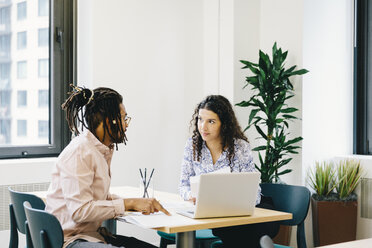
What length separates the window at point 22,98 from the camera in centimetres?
403

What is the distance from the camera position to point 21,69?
13.2 ft

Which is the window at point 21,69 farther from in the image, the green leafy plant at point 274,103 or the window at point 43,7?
the green leafy plant at point 274,103

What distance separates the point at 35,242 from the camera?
202cm

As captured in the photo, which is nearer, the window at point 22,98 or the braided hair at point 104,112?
the braided hair at point 104,112

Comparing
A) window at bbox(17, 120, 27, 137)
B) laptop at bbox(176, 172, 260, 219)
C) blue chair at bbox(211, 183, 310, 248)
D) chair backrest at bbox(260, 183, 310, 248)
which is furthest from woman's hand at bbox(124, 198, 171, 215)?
window at bbox(17, 120, 27, 137)

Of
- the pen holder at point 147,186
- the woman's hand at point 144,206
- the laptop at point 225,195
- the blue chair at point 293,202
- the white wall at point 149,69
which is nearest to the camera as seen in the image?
the laptop at point 225,195

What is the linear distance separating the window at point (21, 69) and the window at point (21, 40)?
119mm

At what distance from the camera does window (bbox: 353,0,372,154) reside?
4.27 meters

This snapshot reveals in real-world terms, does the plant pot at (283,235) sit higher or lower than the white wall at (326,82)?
lower

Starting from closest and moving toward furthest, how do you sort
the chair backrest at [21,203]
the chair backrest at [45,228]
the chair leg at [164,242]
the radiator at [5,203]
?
the chair backrest at [45,228]
the chair backrest at [21,203]
the chair leg at [164,242]
the radiator at [5,203]

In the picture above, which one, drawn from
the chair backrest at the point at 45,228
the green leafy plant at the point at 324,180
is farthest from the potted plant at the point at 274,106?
the chair backrest at the point at 45,228

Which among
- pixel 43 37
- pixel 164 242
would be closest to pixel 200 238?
pixel 164 242

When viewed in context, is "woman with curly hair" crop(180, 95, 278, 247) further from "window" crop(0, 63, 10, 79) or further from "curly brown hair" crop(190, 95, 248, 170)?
"window" crop(0, 63, 10, 79)

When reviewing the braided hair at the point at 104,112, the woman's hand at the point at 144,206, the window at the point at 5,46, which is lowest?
the woman's hand at the point at 144,206
